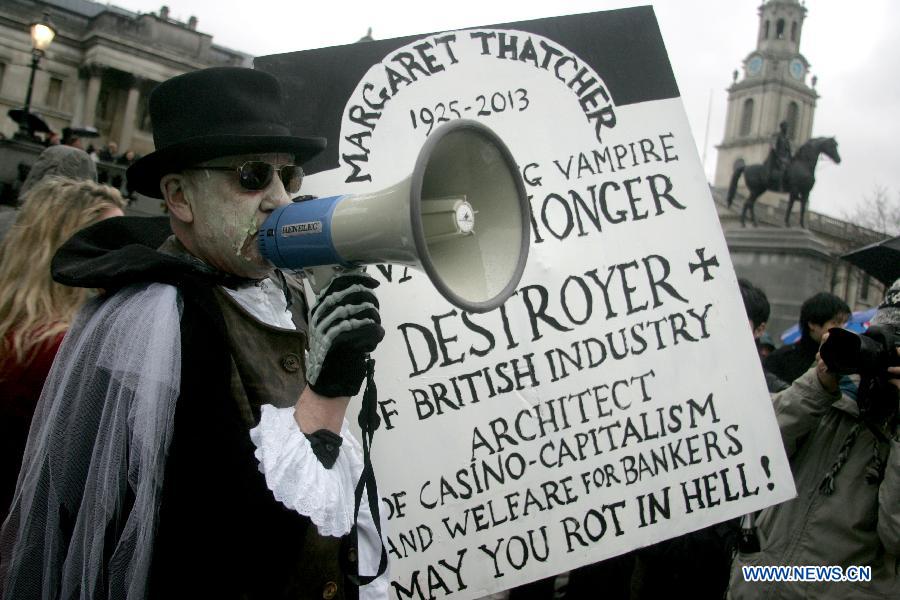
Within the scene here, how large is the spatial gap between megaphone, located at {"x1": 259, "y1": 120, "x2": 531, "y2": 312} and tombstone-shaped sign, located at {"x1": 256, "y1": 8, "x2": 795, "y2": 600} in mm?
640

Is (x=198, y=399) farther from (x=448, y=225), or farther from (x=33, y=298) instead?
(x=33, y=298)

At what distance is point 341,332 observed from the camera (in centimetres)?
146

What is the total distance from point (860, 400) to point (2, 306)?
2591mm

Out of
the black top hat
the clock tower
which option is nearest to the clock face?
the clock tower

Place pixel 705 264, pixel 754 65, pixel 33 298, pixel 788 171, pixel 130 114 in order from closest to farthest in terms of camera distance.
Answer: pixel 33 298 → pixel 705 264 → pixel 788 171 → pixel 130 114 → pixel 754 65

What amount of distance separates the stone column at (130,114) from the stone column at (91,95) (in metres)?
1.42

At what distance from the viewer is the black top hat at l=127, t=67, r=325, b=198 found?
5.40 feet

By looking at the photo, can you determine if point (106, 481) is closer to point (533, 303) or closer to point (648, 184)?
point (533, 303)

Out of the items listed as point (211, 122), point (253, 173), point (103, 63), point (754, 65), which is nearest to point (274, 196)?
point (253, 173)

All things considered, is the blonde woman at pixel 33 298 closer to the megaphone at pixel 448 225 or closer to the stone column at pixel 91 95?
the megaphone at pixel 448 225

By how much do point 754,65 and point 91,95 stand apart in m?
56.4

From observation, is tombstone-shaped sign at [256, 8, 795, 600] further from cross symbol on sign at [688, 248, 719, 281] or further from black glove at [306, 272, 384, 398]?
black glove at [306, 272, 384, 398]

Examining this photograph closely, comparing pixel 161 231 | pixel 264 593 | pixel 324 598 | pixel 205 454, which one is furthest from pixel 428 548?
pixel 161 231

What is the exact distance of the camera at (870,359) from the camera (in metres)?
2.34
